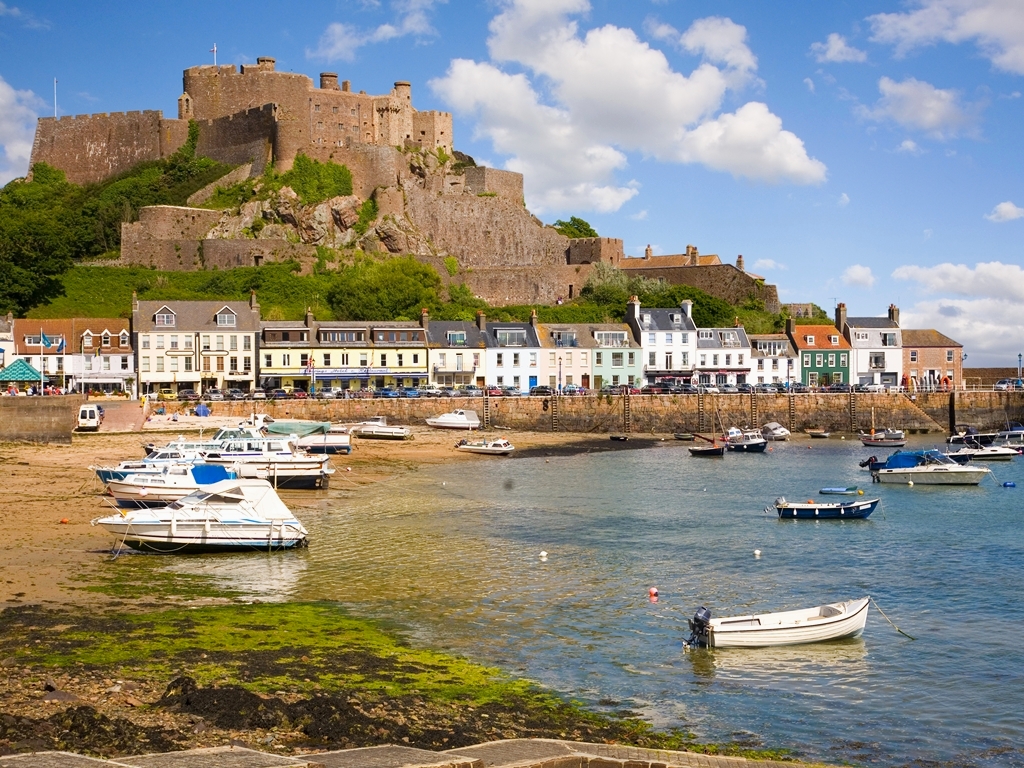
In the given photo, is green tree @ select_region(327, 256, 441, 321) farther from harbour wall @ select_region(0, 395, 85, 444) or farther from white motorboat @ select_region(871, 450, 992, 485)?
white motorboat @ select_region(871, 450, 992, 485)

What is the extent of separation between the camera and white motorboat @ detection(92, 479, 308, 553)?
83.7 ft

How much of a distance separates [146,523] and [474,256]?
68.3 meters

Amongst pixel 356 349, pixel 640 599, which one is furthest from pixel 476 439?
pixel 640 599

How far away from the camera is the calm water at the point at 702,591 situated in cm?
1567

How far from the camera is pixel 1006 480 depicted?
153 feet

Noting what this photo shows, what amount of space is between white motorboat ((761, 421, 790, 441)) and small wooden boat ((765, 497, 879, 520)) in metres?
31.3

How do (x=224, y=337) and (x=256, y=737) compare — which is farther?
(x=224, y=337)

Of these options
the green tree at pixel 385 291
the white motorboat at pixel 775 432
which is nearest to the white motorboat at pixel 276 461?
the white motorboat at pixel 775 432

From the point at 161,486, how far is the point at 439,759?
20.6m

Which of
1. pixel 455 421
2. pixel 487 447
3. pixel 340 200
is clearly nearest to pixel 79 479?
pixel 487 447

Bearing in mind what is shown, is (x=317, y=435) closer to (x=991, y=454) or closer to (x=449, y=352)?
(x=449, y=352)

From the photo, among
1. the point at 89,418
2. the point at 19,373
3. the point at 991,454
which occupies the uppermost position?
the point at 19,373

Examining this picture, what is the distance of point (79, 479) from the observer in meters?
35.8

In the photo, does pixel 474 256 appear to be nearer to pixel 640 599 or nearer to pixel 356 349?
pixel 356 349
